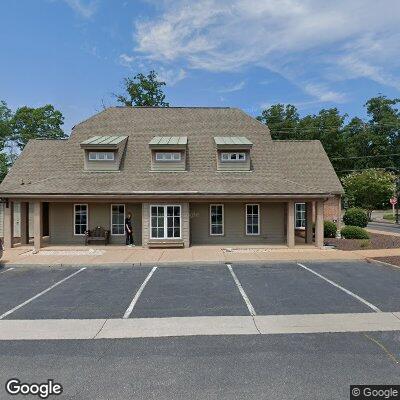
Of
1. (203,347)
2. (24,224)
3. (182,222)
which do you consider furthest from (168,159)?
(203,347)

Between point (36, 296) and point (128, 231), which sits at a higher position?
point (128, 231)

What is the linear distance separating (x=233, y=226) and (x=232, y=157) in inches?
161

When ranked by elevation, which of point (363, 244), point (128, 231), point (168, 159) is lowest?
→ point (363, 244)

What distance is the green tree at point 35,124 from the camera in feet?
176

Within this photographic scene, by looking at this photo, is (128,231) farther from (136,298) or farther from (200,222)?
(136,298)

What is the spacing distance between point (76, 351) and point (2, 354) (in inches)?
48.4

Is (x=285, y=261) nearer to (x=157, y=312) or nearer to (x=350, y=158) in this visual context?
(x=157, y=312)

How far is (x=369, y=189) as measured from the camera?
1946 inches

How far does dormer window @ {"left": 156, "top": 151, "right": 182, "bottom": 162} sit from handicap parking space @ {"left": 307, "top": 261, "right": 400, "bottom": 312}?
10.0 metres

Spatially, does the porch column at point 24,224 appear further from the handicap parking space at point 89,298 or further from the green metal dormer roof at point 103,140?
the handicap parking space at point 89,298

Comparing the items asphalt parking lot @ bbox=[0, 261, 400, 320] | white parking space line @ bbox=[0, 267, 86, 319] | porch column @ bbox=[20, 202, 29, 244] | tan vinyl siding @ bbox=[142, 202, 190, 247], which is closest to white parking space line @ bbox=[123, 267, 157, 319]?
asphalt parking lot @ bbox=[0, 261, 400, 320]

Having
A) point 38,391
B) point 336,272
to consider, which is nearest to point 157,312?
point 38,391

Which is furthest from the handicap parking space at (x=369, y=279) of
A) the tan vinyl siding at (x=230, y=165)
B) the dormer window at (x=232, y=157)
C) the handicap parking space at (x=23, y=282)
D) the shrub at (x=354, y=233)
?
the handicap parking space at (x=23, y=282)

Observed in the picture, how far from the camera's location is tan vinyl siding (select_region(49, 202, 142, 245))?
20.3 metres
